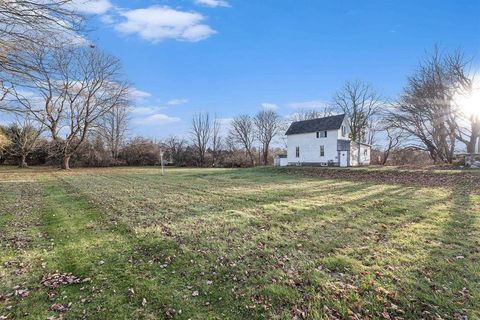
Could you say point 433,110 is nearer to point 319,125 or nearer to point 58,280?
point 319,125

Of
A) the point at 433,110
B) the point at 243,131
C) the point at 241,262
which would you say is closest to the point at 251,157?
the point at 243,131

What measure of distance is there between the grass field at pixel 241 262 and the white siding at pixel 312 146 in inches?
876

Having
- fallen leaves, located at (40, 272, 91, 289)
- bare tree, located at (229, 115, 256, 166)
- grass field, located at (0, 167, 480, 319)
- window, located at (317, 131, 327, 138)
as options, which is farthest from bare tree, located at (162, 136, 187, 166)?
fallen leaves, located at (40, 272, 91, 289)

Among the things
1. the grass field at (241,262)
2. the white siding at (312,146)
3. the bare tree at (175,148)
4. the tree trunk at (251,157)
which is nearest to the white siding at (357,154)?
the white siding at (312,146)

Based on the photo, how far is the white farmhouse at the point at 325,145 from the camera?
3077 cm

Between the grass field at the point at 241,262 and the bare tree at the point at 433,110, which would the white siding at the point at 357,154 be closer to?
the bare tree at the point at 433,110

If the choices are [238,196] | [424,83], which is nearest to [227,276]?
Result: [238,196]

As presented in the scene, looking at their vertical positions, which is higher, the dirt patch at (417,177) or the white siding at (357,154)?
the white siding at (357,154)

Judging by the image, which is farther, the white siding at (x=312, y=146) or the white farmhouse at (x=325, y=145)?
the white siding at (x=312, y=146)

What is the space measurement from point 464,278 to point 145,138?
168 ft

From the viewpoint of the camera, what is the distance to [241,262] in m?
4.91

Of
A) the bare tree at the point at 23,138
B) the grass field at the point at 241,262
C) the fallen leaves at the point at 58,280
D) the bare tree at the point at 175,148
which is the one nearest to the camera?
the grass field at the point at 241,262

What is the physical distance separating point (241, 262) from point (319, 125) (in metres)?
30.3

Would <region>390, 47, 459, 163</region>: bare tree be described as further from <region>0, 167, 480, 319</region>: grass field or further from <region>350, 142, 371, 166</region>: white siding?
<region>0, 167, 480, 319</region>: grass field
